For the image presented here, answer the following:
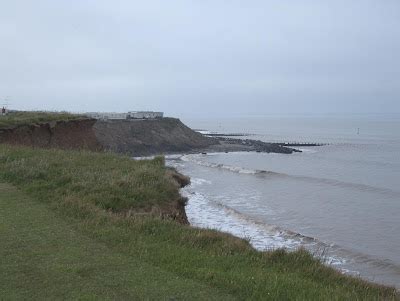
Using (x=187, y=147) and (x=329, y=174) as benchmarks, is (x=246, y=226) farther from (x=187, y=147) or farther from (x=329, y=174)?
(x=187, y=147)

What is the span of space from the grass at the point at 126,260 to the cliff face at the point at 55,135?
1518cm

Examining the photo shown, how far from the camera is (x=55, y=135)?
30891mm

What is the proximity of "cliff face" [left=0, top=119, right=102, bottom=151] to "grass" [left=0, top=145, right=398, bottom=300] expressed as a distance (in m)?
15.2

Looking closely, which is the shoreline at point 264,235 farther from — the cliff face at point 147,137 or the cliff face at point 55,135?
the cliff face at point 147,137

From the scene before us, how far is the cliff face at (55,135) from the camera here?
91.3ft

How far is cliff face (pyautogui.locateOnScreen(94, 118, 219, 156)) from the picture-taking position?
6106cm

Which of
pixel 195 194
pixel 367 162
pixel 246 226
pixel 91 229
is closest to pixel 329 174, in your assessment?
pixel 367 162

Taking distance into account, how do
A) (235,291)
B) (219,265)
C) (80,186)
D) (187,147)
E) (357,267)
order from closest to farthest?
(235,291) → (219,265) → (80,186) → (357,267) → (187,147)

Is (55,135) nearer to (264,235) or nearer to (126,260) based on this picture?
(264,235)

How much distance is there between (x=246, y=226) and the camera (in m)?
21.0

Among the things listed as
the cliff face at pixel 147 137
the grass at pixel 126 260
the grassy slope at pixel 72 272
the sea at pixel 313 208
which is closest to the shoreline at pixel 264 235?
the sea at pixel 313 208

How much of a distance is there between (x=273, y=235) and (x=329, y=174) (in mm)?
29425

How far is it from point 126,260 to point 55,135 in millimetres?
24714

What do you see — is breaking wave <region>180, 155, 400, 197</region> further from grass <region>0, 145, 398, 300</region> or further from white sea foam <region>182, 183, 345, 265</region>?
grass <region>0, 145, 398, 300</region>
